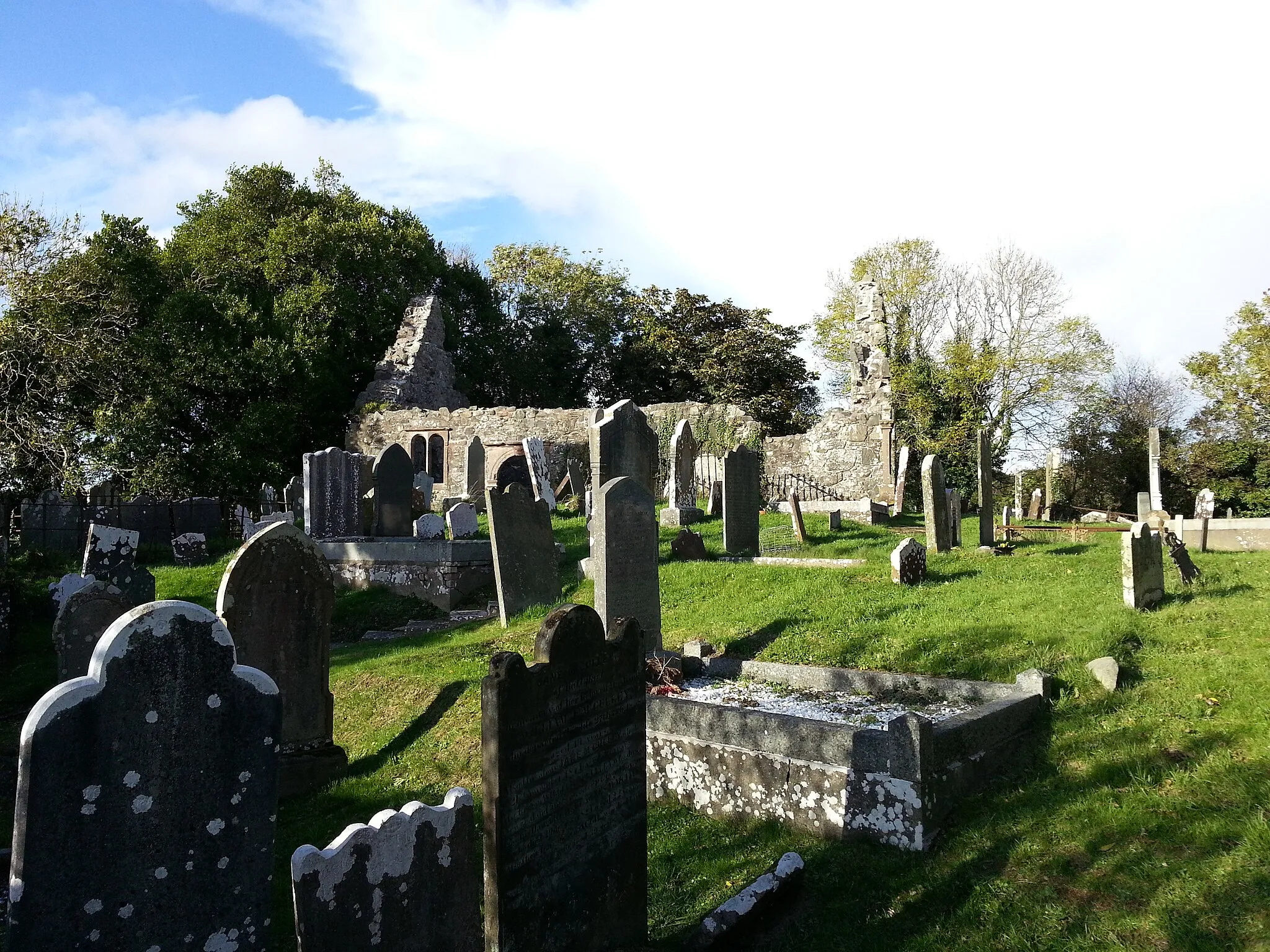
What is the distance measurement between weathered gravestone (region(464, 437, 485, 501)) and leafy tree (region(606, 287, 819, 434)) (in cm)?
1085

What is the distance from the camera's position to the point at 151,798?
2.84m

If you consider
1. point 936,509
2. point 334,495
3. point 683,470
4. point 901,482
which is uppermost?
point 683,470

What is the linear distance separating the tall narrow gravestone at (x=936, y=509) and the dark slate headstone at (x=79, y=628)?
9.57 meters

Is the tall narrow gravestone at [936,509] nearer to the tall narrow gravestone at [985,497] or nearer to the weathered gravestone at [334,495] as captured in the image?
the tall narrow gravestone at [985,497]

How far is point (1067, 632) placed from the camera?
6.57 meters

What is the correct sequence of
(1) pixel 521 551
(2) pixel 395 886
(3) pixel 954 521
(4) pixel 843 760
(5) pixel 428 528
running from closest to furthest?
(2) pixel 395 886 → (4) pixel 843 760 → (1) pixel 521 551 → (3) pixel 954 521 → (5) pixel 428 528

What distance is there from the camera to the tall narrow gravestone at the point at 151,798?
8.68 feet

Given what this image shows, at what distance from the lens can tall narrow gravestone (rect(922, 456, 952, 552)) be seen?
11336 millimetres

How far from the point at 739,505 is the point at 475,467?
11.7 meters

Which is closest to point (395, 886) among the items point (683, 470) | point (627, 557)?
point (627, 557)

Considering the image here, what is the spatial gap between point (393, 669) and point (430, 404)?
22237 millimetres

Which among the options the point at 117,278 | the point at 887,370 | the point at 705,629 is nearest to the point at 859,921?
the point at 705,629

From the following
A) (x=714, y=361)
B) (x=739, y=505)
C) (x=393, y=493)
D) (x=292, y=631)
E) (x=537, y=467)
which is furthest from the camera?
(x=714, y=361)

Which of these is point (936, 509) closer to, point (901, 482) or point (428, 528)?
point (428, 528)
